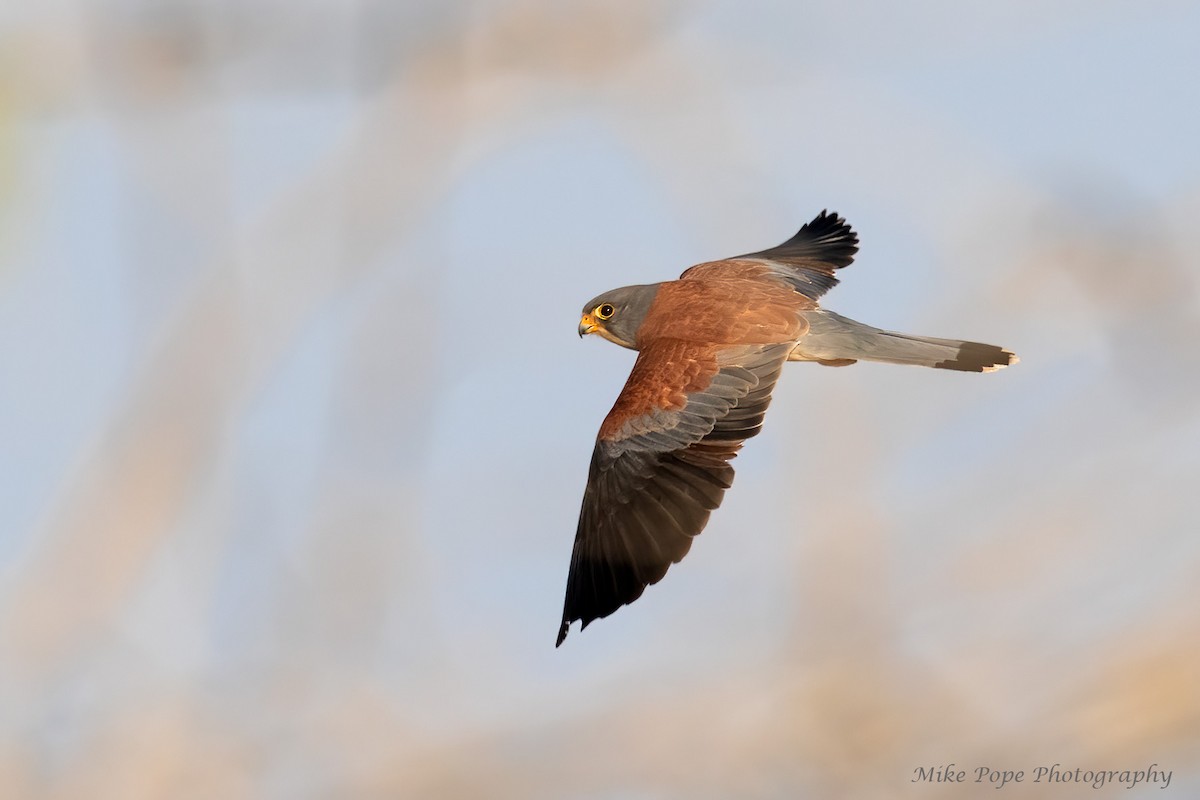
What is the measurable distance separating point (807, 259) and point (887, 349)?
211cm

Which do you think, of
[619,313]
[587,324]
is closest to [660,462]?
[619,313]

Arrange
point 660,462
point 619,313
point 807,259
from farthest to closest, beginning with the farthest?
point 807,259, point 619,313, point 660,462

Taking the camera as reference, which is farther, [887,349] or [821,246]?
[821,246]

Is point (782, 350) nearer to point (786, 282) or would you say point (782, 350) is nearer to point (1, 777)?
point (786, 282)

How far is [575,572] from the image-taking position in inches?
277

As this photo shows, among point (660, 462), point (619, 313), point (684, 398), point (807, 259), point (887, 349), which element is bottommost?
point (660, 462)

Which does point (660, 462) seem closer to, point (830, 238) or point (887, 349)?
point (887, 349)

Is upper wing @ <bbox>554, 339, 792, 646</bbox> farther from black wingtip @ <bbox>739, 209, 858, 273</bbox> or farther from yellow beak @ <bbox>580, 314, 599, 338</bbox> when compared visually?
black wingtip @ <bbox>739, 209, 858, 273</bbox>

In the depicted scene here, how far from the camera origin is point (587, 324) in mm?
8750

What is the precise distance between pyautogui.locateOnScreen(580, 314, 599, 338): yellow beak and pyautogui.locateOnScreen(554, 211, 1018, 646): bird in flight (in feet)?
0.69

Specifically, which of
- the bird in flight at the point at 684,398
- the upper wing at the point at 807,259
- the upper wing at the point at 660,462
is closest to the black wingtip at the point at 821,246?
the upper wing at the point at 807,259

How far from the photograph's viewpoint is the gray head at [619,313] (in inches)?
330

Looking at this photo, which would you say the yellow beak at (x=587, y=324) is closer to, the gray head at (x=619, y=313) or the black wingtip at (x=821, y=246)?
the gray head at (x=619, y=313)

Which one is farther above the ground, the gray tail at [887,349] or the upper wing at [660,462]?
the gray tail at [887,349]
